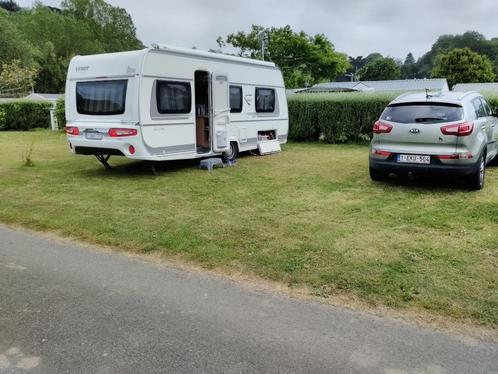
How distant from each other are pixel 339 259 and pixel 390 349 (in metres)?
1.61

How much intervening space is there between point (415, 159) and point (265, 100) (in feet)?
21.6

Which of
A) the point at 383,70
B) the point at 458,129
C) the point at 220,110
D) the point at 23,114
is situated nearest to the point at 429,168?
the point at 458,129

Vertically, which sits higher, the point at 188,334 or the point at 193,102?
the point at 193,102

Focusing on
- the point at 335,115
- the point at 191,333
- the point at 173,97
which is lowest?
the point at 191,333

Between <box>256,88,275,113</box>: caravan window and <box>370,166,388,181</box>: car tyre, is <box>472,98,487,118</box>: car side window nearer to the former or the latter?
<box>370,166,388,181</box>: car tyre

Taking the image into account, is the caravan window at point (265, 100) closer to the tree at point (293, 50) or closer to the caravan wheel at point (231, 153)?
the caravan wheel at point (231, 153)

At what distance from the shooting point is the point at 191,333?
10.9 ft

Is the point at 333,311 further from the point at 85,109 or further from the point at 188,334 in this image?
the point at 85,109

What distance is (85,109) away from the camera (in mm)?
9711

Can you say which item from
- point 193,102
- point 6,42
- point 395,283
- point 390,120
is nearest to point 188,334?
point 395,283

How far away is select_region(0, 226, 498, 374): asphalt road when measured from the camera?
2934 mm

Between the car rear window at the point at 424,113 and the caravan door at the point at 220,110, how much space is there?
171 inches

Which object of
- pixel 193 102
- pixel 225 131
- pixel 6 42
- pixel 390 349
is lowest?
pixel 390 349

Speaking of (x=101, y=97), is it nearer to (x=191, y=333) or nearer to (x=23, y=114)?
(x=191, y=333)
